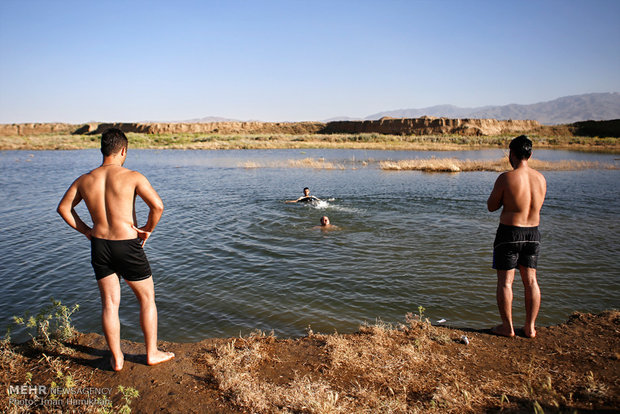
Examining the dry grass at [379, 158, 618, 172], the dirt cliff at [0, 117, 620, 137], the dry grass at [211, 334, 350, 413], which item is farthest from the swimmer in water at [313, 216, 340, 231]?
the dirt cliff at [0, 117, 620, 137]

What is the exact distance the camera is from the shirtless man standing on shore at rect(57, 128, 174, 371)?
4.00 metres

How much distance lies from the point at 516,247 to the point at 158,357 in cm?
476

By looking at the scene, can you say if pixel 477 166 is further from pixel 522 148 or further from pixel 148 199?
pixel 148 199

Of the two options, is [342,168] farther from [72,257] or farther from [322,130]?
[322,130]

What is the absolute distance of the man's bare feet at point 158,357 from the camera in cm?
448

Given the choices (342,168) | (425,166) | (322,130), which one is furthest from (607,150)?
(322,130)

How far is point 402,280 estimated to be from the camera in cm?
798

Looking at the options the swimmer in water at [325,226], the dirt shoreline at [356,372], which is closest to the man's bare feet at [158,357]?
the dirt shoreline at [356,372]

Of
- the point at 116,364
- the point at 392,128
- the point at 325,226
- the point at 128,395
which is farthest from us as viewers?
the point at 392,128

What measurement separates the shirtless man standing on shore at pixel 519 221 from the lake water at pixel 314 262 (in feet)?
4.55

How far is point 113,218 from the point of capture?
4012 mm

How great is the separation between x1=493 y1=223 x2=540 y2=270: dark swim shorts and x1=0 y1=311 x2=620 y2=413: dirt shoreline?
3.58 feet

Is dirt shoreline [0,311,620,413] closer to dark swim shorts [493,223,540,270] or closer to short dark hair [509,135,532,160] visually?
dark swim shorts [493,223,540,270]

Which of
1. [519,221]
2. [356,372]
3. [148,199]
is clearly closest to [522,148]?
[519,221]
